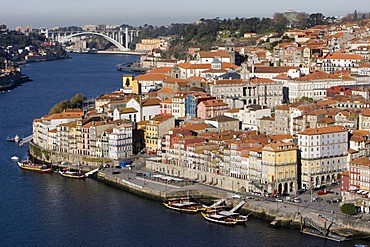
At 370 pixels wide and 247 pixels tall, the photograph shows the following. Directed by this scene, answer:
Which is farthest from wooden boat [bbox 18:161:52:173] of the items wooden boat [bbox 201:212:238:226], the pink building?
wooden boat [bbox 201:212:238:226]

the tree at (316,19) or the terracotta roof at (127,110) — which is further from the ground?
the tree at (316,19)

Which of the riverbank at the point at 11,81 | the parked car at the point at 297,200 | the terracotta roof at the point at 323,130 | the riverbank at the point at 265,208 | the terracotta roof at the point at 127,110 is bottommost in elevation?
the riverbank at the point at 11,81

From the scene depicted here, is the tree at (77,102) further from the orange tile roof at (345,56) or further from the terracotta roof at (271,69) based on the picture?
the orange tile roof at (345,56)

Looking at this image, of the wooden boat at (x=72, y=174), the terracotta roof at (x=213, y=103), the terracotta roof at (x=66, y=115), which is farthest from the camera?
the terracotta roof at (x=66, y=115)

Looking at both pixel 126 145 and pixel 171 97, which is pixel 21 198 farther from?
pixel 171 97

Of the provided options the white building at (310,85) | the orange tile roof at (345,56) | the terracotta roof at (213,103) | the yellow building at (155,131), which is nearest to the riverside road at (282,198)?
the yellow building at (155,131)

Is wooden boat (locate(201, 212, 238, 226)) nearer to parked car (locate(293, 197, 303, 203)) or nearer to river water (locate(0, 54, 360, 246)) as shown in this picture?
river water (locate(0, 54, 360, 246))

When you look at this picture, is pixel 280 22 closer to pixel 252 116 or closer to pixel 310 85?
pixel 310 85
